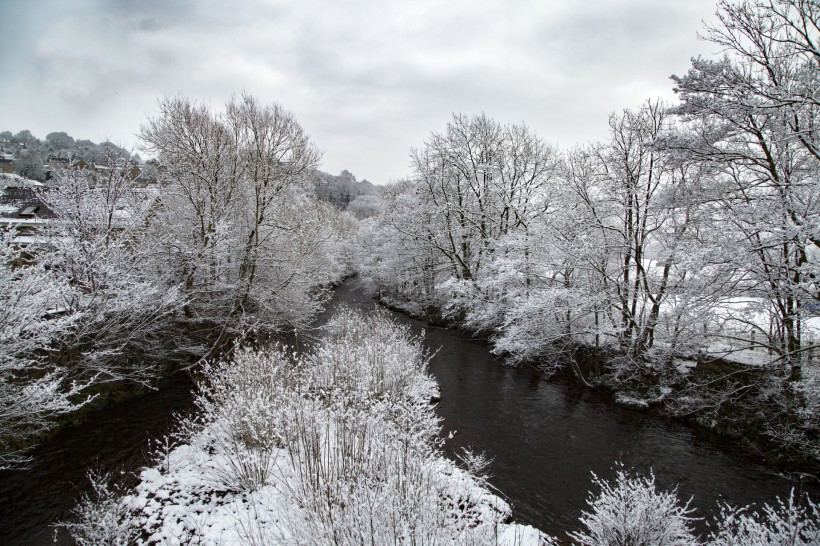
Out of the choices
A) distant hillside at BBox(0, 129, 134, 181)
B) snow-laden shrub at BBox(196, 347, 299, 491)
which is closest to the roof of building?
distant hillside at BBox(0, 129, 134, 181)

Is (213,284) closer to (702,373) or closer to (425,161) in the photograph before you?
(425,161)

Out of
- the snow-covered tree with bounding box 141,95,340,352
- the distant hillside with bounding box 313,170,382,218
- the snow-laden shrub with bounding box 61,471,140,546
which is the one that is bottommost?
the snow-laden shrub with bounding box 61,471,140,546

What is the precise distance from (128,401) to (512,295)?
1420cm

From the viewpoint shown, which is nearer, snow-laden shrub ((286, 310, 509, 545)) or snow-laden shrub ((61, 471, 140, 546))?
snow-laden shrub ((286, 310, 509, 545))

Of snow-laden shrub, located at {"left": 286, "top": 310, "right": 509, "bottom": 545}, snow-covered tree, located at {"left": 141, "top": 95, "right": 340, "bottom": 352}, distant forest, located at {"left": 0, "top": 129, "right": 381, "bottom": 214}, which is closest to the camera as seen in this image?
snow-laden shrub, located at {"left": 286, "top": 310, "right": 509, "bottom": 545}

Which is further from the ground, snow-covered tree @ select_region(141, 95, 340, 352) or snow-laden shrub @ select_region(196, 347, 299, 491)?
snow-covered tree @ select_region(141, 95, 340, 352)

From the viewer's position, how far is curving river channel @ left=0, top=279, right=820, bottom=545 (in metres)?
7.03

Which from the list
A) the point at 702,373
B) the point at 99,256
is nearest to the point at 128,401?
the point at 99,256

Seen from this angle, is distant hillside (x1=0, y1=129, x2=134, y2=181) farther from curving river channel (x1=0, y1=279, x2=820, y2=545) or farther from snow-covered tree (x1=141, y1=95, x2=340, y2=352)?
curving river channel (x1=0, y1=279, x2=820, y2=545)

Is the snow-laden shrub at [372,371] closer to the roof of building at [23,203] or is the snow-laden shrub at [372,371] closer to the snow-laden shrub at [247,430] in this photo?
the snow-laden shrub at [247,430]

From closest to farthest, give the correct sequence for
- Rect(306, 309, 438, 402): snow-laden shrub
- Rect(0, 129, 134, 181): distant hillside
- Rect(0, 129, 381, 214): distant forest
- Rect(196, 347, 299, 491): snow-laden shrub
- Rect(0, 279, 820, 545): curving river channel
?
Rect(196, 347, 299, 491): snow-laden shrub
Rect(0, 279, 820, 545): curving river channel
Rect(306, 309, 438, 402): snow-laden shrub
Rect(0, 129, 134, 181): distant hillside
Rect(0, 129, 381, 214): distant forest

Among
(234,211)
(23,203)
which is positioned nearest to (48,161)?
(23,203)

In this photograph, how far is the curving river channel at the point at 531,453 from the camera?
7031 mm

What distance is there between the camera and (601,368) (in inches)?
573
